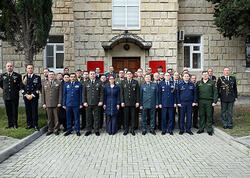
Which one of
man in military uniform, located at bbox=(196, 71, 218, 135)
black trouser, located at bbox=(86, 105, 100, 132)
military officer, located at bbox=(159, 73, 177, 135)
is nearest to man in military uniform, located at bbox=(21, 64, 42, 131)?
black trouser, located at bbox=(86, 105, 100, 132)

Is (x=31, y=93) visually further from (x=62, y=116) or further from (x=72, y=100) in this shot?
(x=72, y=100)

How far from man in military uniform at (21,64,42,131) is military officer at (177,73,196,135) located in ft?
14.8

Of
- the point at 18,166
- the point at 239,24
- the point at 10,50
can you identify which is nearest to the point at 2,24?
the point at 10,50

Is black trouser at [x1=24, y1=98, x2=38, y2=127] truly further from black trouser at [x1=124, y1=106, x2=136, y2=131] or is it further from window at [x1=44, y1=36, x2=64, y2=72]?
window at [x1=44, y1=36, x2=64, y2=72]

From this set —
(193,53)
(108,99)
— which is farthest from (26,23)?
(193,53)

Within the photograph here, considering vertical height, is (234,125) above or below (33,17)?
below

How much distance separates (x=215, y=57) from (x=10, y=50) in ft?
39.1

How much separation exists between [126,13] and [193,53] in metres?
4.84

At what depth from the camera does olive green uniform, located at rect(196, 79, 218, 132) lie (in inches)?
312

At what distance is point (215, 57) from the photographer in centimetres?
1492

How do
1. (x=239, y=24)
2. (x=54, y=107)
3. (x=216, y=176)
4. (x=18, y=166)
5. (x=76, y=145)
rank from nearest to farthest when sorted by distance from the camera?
1. (x=216, y=176)
2. (x=18, y=166)
3. (x=76, y=145)
4. (x=54, y=107)
5. (x=239, y=24)

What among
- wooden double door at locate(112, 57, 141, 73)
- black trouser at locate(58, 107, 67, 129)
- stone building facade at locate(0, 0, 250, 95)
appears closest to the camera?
black trouser at locate(58, 107, 67, 129)

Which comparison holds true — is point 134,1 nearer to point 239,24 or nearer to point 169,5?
point 169,5

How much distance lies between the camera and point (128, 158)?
550 centimetres
